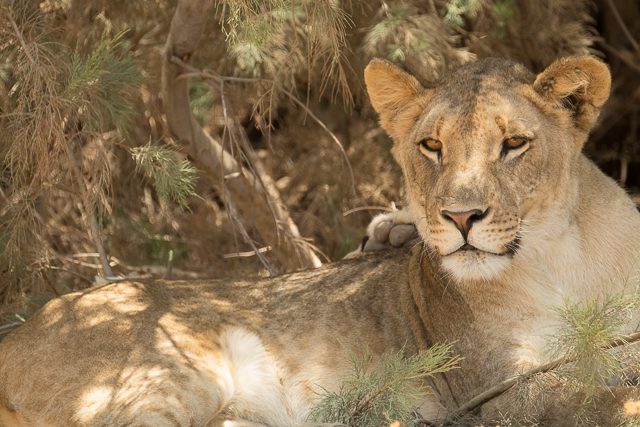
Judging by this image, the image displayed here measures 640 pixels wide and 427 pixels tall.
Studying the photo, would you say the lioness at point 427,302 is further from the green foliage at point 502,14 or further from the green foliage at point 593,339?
the green foliage at point 502,14

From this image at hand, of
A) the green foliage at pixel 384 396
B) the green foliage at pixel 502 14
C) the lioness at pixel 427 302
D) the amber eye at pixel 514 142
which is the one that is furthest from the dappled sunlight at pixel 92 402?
the green foliage at pixel 502 14

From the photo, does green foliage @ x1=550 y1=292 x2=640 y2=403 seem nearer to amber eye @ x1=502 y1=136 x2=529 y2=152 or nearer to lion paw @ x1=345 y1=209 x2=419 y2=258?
amber eye @ x1=502 y1=136 x2=529 y2=152

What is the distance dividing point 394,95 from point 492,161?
73 centimetres

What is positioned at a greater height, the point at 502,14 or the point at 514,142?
the point at 514,142

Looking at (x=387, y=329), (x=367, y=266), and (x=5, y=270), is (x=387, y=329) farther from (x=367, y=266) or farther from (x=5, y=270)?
(x=5, y=270)

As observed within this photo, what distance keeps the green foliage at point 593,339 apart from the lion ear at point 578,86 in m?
0.93

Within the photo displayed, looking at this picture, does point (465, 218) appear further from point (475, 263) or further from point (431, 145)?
point (431, 145)

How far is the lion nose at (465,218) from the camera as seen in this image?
Result: 365 centimetres

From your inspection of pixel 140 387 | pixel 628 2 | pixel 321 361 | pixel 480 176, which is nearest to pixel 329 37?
pixel 480 176

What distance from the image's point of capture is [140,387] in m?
3.87

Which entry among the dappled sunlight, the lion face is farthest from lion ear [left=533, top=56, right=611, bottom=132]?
the dappled sunlight

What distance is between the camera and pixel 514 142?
3.86 m

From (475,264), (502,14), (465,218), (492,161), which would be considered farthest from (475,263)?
(502,14)

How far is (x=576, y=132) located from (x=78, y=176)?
6.81ft
